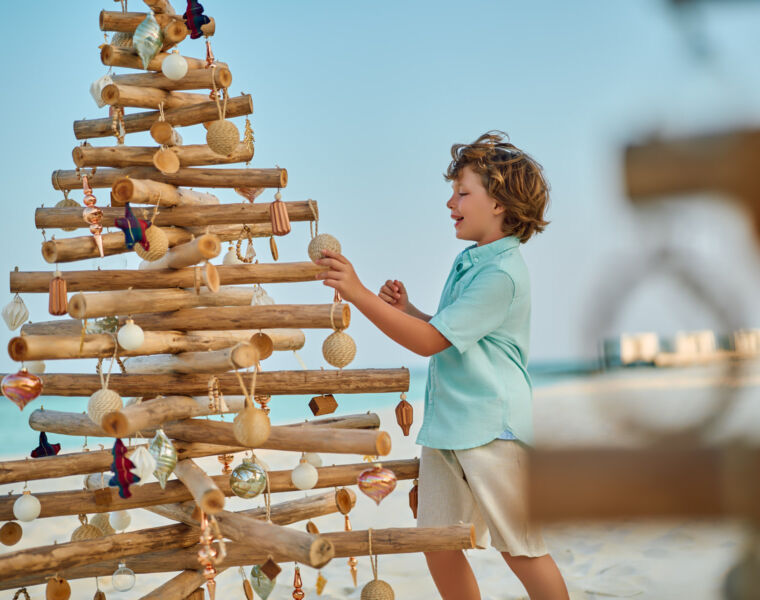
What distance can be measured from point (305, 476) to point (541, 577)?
0.72m

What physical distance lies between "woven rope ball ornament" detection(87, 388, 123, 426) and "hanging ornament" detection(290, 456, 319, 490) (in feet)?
1.84

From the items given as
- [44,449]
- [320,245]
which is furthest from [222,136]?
[44,449]

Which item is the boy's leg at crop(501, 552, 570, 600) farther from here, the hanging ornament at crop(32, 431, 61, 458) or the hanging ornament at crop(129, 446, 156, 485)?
the hanging ornament at crop(32, 431, 61, 458)

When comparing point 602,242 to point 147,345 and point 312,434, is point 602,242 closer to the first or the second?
point 312,434

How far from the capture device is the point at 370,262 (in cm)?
1338

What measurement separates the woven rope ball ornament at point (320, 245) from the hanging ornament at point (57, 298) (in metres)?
0.66

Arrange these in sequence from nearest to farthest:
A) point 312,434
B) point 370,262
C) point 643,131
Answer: point 643,131 → point 312,434 → point 370,262

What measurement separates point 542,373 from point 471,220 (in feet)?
6.40

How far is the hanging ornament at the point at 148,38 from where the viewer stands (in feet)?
7.38

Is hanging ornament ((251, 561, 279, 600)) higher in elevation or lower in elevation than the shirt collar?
lower

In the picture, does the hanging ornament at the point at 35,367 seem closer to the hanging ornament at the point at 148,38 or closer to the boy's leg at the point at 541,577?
the hanging ornament at the point at 148,38

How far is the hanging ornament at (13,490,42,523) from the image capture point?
7.39ft

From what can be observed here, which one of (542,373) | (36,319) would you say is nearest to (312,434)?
(36,319)

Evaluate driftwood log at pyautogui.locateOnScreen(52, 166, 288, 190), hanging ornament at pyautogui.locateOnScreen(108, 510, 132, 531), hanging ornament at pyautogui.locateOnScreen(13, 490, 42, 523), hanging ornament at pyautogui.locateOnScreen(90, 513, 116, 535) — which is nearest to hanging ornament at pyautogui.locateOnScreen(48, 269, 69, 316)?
driftwood log at pyautogui.locateOnScreen(52, 166, 288, 190)
